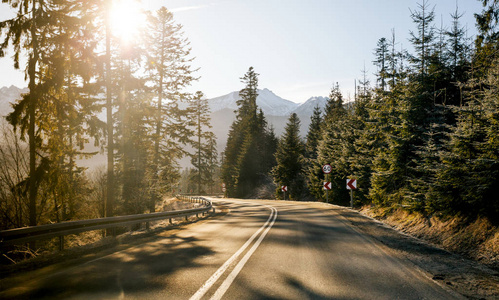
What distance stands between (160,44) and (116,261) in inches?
897

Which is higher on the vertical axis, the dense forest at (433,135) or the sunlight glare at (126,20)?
the sunlight glare at (126,20)

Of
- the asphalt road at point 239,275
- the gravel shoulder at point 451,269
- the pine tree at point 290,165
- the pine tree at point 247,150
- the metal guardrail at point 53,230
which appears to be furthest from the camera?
the pine tree at point 247,150

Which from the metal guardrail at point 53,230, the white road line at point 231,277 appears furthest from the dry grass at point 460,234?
the metal guardrail at point 53,230

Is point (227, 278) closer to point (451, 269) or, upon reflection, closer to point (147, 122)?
point (451, 269)

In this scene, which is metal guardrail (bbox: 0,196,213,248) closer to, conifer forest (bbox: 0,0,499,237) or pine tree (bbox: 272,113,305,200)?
conifer forest (bbox: 0,0,499,237)

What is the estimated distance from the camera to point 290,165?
43.9 m

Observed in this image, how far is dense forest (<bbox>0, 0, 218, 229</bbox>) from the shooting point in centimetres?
1079

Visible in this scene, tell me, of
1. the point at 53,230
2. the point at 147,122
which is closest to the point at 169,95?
the point at 147,122

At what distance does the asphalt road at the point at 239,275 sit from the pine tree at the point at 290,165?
1422 inches

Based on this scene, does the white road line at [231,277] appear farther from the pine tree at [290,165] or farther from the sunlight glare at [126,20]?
the pine tree at [290,165]

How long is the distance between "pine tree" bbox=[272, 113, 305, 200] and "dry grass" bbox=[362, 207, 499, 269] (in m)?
32.0

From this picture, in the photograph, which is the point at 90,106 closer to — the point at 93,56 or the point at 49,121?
the point at 93,56

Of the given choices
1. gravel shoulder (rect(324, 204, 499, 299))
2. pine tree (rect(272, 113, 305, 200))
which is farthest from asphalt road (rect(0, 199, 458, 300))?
pine tree (rect(272, 113, 305, 200))

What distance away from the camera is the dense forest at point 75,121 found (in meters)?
10.8
